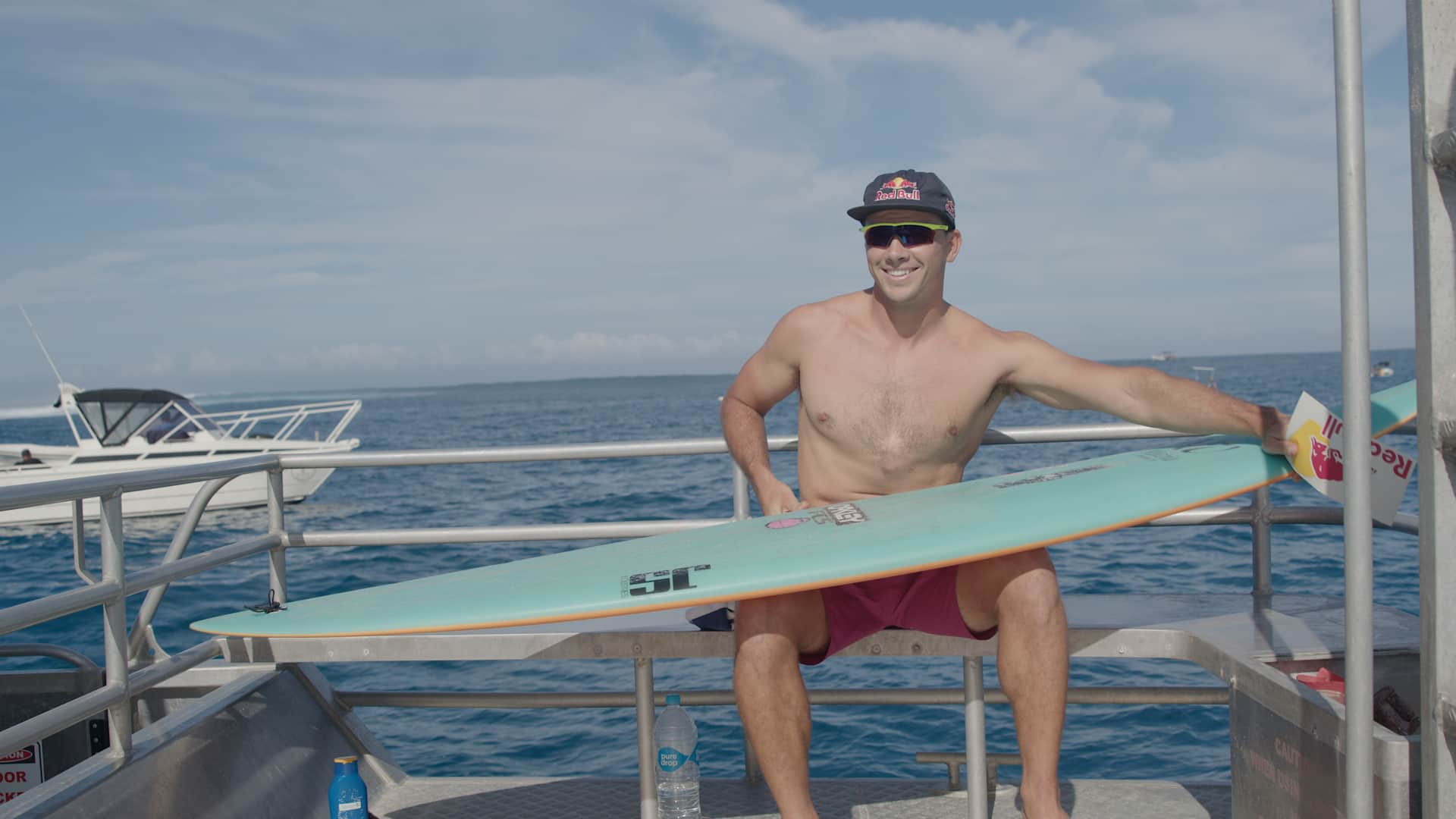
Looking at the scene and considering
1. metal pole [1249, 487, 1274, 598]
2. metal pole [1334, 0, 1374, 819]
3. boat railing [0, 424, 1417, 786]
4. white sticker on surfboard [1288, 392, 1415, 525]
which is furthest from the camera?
metal pole [1249, 487, 1274, 598]

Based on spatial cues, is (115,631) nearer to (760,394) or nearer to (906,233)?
(760,394)

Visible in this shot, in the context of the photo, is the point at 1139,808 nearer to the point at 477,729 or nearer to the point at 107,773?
the point at 107,773

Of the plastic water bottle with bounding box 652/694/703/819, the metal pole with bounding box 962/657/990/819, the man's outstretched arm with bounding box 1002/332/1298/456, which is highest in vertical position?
the man's outstretched arm with bounding box 1002/332/1298/456

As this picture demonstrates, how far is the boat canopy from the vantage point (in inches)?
839

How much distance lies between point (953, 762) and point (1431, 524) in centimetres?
168

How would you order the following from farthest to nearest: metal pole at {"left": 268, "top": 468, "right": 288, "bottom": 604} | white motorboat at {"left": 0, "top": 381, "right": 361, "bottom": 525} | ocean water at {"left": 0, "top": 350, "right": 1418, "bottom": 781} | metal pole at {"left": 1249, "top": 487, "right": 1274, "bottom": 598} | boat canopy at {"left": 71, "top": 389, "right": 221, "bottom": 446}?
boat canopy at {"left": 71, "top": 389, "right": 221, "bottom": 446}
white motorboat at {"left": 0, "top": 381, "right": 361, "bottom": 525}
ocean water at {"left": 0, "top": 350, "right": 1418, "bottom": 781}
metal pole at {"left": 268, "top": 468, "right": 288, "bottom": 604}
metal pole at {"left": 1249, "top": 487, "right": 1274, "bottom": 598}

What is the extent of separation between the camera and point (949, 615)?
2.58 metres

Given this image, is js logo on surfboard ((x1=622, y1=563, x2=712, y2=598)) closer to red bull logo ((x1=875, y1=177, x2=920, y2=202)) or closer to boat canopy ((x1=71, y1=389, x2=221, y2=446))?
red bull logo ((x1=875, y1=177, x2=920, y2=202))

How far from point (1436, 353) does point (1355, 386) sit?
0.61ft

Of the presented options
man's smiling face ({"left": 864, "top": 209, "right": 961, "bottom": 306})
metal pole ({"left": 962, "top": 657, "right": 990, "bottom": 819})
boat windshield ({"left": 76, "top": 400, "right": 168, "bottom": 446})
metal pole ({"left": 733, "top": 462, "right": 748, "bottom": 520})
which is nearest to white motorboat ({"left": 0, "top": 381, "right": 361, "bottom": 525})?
boat windshield ({"left": 76, "top": 400, "right": 168, "bottom": 446})

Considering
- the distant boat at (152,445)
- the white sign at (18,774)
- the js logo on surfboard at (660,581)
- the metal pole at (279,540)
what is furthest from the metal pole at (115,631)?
the distant boat at (152,445)

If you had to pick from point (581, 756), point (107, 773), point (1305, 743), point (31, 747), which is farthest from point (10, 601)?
point (1305, 743)

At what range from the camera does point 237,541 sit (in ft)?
10.4

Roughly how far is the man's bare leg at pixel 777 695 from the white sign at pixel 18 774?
2151 mm
